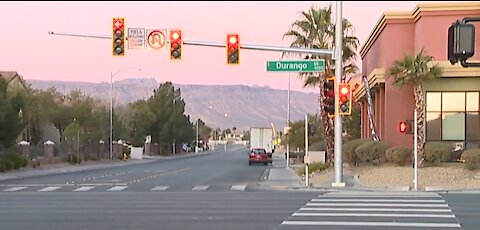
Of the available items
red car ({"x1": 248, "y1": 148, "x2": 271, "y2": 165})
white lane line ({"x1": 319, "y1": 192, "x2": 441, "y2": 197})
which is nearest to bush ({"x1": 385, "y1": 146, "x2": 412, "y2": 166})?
white lane line ({"x1": 319, "y1": 192, "x2": 441, "y2": 197})

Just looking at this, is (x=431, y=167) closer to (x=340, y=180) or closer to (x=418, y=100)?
(x=418, y=100)

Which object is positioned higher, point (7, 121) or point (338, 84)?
point (338, 84)

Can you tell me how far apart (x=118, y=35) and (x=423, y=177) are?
1418 centimetres

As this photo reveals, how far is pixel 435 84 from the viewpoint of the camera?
4203 cm

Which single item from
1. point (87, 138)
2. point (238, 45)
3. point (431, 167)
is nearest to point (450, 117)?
point (431, 167)

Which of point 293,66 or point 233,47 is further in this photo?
point 293,66

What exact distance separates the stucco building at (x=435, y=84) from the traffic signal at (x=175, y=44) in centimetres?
1544

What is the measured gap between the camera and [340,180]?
104ft

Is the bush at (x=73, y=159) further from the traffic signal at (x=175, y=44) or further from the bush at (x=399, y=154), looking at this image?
the traffic signal at (x=175, y=44)

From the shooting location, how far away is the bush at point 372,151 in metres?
40.4

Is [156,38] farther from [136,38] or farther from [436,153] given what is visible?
[436,153]

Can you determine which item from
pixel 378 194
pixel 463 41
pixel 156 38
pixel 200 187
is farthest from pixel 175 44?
pixel 463 41

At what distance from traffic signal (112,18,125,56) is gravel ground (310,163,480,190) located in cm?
1168

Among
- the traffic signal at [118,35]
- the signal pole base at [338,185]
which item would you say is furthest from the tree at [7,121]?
the signal pole base at [338,185]
